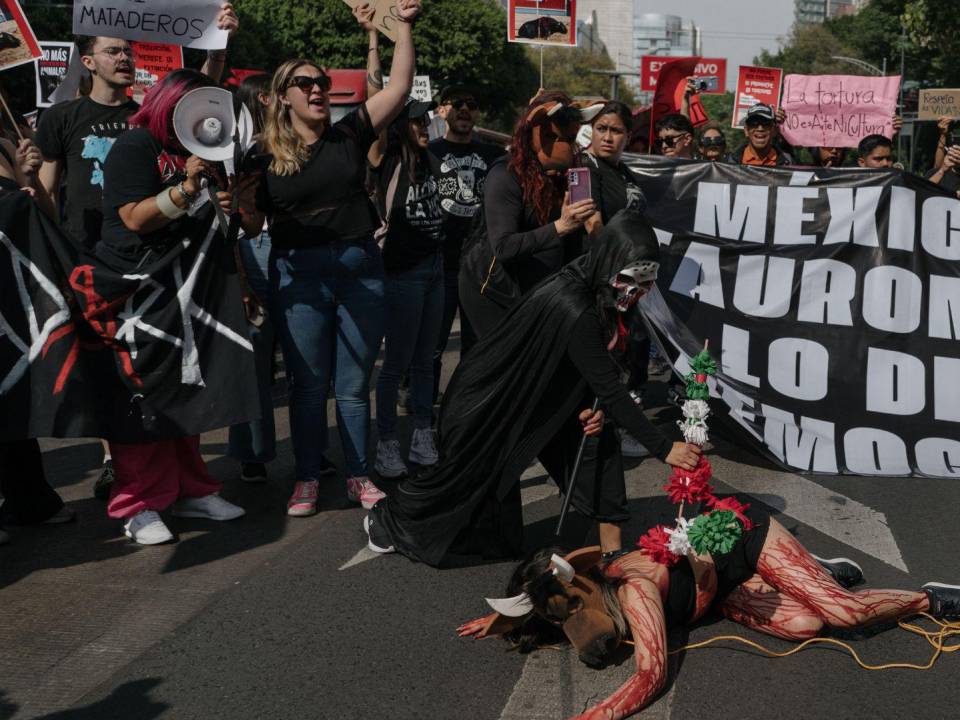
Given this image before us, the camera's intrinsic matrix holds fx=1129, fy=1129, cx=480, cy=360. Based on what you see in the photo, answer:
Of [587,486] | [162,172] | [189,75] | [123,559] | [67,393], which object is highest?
[189,75]

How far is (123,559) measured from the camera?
492 cm

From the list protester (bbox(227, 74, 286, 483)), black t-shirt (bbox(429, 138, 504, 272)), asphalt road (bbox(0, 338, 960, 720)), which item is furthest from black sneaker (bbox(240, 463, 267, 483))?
black t-shirt (bbox(429, 138, 504, 272))

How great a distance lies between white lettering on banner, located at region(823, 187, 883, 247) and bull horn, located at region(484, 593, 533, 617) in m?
3.83

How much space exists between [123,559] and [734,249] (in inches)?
156

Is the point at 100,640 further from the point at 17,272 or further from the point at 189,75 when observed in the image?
the point at 189,75

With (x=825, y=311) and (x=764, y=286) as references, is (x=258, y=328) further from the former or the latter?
(x=825, y=311)

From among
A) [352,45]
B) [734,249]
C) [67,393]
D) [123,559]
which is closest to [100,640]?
[123,559]

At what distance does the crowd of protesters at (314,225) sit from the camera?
16.3ft

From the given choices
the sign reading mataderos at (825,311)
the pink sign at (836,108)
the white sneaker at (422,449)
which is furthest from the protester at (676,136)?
A: the white sneaker at (422,449)

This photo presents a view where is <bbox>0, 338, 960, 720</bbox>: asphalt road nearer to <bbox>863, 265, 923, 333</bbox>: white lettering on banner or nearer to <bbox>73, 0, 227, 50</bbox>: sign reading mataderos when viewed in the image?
<bbox>863, 265, 923, 333</bbox>: white lettering on banner

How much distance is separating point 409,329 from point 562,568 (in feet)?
9.20

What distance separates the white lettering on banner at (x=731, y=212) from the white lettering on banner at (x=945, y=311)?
1.04 metres

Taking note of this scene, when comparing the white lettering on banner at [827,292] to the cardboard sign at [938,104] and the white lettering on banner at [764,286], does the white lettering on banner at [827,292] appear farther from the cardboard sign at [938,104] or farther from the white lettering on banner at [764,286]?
the cardboard sign at [938,104]

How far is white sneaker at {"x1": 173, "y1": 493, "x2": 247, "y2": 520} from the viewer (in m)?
5.43
